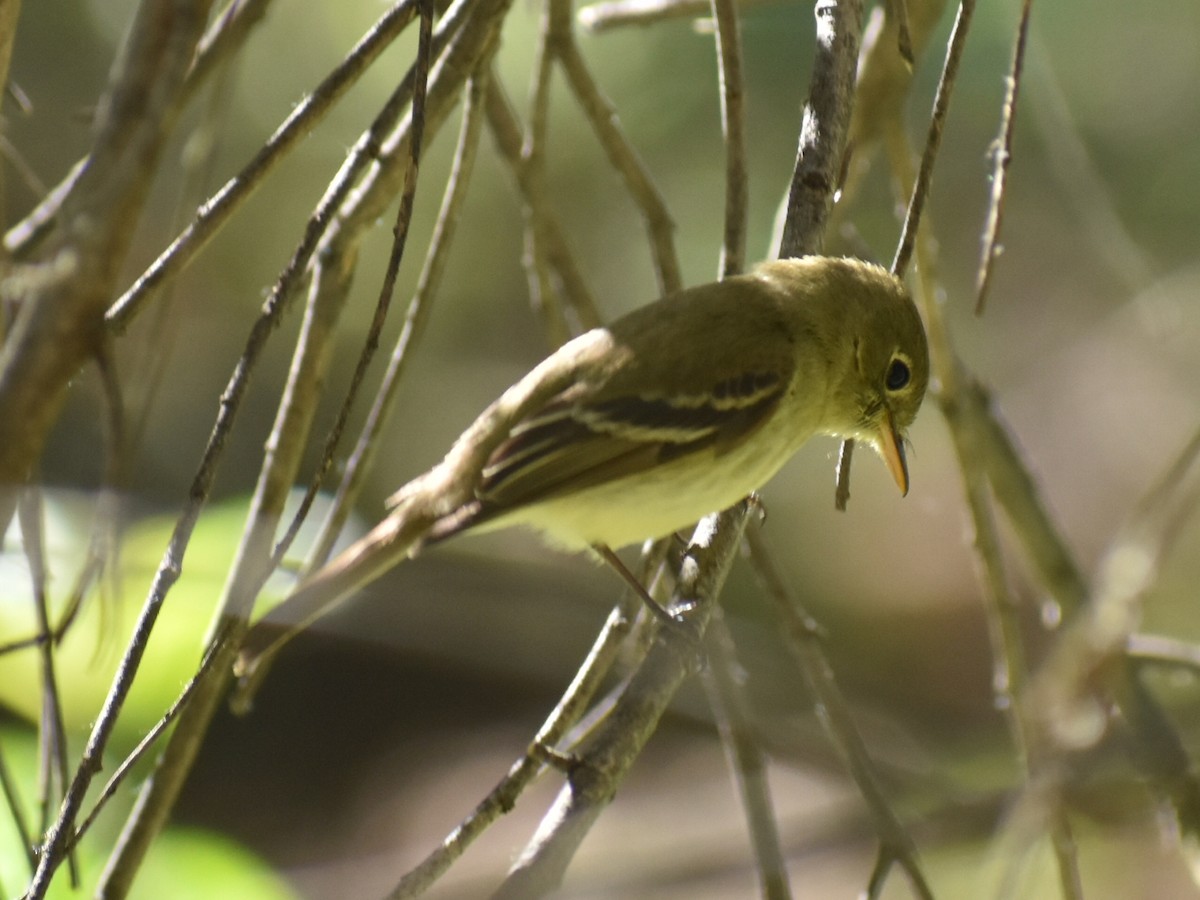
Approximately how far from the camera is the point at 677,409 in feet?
11.5

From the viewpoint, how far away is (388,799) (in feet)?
20.7

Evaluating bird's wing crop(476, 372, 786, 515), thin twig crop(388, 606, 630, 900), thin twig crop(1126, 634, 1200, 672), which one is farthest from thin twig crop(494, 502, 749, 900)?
thin twig crop(1126, 634, 1200, 672)

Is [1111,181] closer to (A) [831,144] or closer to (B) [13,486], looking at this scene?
(A) [831,144]

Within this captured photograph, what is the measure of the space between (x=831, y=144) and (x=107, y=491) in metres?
1.95

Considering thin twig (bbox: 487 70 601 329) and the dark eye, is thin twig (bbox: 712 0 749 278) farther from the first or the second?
the dark eye

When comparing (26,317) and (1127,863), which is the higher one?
(1127,863)

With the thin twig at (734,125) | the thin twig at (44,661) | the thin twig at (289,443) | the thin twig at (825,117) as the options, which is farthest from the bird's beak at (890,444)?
the thin twig at (44,661)

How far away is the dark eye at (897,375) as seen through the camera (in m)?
3.74

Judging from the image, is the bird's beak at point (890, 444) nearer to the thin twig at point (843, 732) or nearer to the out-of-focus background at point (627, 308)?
the thin twig at point (843, 732)

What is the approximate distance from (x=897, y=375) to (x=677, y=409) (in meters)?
0.67

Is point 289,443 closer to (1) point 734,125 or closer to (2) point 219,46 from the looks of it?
(2) point 219,46

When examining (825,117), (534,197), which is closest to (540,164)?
(534,197)

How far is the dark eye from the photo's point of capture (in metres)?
3.74

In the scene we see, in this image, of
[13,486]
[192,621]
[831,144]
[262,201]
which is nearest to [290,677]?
[262,201]
